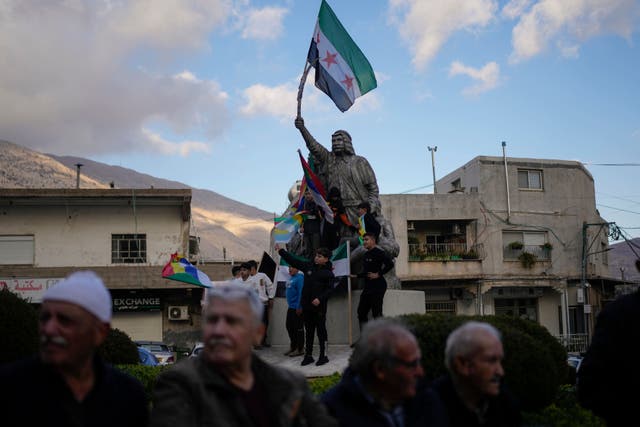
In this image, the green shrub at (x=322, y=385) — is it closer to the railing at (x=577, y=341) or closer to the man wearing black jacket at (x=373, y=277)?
the man wearing black jacket at (x=373, y=277)

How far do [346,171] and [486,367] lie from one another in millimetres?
8683

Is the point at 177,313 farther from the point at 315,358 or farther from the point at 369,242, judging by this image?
the point at 369,242

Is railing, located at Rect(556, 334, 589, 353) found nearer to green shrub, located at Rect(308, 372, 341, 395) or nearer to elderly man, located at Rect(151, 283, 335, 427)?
green shrub, located at Rect(308, 372, 341, 395)

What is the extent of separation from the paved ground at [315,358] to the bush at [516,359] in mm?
3191

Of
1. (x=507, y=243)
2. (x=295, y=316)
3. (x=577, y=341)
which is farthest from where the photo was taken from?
(x=507, y=243)

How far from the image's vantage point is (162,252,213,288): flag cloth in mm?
12953

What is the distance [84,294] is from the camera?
3369mm

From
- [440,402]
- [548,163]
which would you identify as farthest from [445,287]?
[440,402]

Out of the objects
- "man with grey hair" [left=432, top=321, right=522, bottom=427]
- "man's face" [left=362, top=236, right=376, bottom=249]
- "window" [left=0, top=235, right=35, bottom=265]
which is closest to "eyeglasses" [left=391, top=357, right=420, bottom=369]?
"man with grey hair" [left=432, top=321, right=522, bottom=427]

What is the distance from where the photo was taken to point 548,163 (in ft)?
143

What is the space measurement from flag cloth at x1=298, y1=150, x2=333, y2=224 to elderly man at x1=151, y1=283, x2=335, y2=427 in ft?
27.2

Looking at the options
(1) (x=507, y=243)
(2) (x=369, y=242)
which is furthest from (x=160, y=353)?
(1) (x=507, y=243)

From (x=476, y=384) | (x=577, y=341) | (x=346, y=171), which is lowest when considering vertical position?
(x=577, y=341)

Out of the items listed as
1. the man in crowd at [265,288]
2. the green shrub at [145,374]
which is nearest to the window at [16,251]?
the man in crowd at [265,288]
